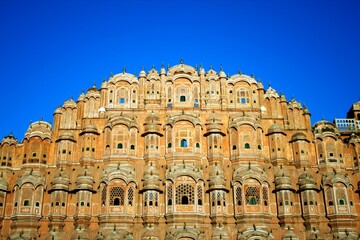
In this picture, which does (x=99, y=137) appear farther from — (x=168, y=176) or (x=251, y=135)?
(x=251, y=135)

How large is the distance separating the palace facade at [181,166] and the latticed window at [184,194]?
79 mm

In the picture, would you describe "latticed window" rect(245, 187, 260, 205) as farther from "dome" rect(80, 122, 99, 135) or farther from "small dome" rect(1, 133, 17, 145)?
"small dome" rect(1, 133, 17, 145)

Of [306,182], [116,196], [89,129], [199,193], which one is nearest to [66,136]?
[89,129]

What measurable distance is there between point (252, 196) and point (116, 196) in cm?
1086

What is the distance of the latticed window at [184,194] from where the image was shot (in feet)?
118

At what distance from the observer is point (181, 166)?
37.2m

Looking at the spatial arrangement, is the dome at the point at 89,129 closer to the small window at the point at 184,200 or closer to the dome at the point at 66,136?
the dome at the point at 66,136

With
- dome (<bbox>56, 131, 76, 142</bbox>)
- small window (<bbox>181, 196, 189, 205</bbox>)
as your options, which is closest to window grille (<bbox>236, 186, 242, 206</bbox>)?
small window (<bbox>181, 196, 189, 205</bbox>)

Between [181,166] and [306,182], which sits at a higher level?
[181,166]

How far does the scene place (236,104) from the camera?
41.3 metres

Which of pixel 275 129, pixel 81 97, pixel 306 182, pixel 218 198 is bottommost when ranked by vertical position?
pixel 218 198

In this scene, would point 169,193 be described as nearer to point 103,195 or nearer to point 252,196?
point 103,195

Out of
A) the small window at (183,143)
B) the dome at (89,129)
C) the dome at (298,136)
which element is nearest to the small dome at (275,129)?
the dome at (298,136)

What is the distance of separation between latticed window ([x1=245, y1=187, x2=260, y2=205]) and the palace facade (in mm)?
82
